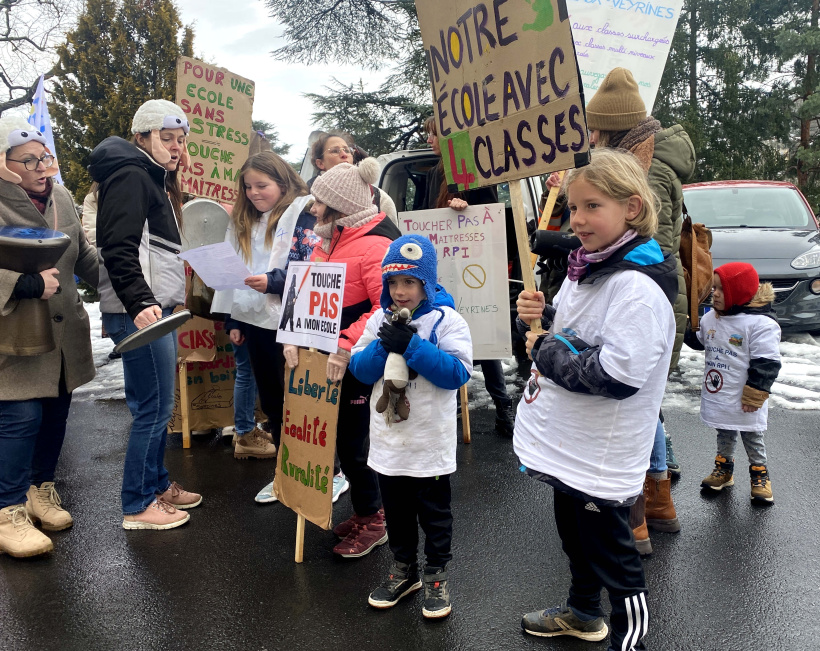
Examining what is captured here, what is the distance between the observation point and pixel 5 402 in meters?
3.49

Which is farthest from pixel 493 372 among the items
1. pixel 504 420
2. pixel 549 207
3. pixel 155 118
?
pixel 155 118

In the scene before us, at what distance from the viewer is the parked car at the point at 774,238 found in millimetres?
8094

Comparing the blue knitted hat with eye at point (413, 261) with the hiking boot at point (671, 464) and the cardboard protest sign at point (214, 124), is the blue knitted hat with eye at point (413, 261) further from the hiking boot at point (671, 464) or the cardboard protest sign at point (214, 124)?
the cardboard protest sign at point (214, 124)

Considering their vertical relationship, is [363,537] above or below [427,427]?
below

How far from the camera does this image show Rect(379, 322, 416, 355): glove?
2.66m

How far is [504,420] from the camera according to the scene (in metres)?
5.32

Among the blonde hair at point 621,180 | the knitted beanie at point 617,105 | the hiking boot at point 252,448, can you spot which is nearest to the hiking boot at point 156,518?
the hiking boot at point 252,448

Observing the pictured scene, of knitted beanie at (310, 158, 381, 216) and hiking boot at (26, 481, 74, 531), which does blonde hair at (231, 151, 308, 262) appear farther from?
hiking boot at (26, 481, 74, 531)

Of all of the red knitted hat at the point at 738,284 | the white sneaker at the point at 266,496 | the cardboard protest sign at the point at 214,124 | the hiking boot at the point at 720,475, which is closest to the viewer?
the red knitted hat at the point at 738,284

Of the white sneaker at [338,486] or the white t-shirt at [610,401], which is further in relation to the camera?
the white sneaker at [338,486]

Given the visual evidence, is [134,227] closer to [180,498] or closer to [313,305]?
[313,305]

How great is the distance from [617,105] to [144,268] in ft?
8.41

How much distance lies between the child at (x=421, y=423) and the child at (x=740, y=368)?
1.97m

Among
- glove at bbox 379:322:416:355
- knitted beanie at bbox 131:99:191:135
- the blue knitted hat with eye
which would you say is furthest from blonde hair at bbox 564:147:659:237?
knitted beanie at bbox 131:99:191:135
